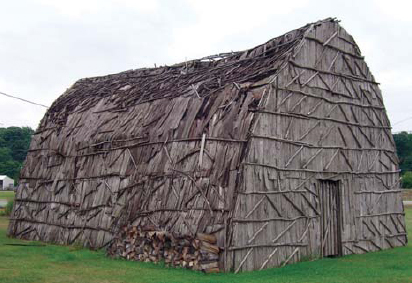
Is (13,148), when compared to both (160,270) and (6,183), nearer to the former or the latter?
(6,183)

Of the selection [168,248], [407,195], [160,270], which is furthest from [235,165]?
[407,195]

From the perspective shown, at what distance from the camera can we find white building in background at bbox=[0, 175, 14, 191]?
83106 mm

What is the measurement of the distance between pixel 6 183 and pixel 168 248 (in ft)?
249

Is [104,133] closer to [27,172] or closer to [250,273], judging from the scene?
[27,172]

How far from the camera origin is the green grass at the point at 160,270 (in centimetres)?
1284

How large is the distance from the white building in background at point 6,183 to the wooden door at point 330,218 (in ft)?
242

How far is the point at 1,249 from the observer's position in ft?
62.1

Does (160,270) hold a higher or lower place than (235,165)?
lower

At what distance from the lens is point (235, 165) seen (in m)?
14.5

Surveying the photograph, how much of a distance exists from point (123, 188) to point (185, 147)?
311 centimetres

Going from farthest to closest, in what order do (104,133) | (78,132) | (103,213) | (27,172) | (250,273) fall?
(27,172)
(78,132)
(104,133)
(103,213)
(250,273)

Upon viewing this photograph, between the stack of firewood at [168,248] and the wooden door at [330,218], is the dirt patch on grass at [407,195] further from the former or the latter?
the stack of firewood at [168,248]

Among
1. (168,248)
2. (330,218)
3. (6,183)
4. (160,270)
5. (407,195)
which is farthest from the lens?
(6,183)

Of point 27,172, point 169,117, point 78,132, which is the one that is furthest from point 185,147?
point 27,172
